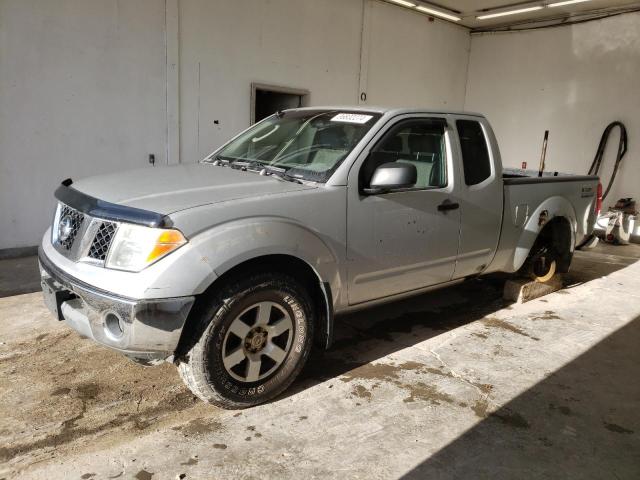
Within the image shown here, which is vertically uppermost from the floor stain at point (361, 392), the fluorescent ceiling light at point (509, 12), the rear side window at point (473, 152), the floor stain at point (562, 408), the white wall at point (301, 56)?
the fluorescent ceiling light at point (509, 12)

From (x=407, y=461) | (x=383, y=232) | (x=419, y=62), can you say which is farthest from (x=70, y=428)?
(x=419, y=62)

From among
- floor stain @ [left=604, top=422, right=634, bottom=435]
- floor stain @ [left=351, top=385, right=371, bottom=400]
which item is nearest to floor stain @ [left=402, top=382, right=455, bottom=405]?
floor stain @ [left=351, top=385, right=371, bottom=400]

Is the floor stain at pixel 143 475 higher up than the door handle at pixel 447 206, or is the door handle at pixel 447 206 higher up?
the door handle at pixel 447 206

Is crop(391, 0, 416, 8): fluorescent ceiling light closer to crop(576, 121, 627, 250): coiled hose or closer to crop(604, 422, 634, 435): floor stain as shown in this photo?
crop(576, 121, 627, 250): coiled hose

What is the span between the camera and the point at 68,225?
2859 millimetres

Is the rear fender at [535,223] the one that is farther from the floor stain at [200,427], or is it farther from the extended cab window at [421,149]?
the floor stain at [200,427]

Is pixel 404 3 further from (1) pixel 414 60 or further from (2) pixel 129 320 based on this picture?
(2) pixel 129 320

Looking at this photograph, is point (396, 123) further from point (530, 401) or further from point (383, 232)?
point (530, 401)

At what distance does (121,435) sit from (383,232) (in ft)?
6.41

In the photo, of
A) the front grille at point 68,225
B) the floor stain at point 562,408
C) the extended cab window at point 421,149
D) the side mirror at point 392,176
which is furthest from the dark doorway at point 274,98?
the floor stain at point 562,408

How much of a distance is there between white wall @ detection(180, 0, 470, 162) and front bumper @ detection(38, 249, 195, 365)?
495cm

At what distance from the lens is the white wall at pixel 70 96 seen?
229 inches

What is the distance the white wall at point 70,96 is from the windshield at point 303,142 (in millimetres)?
3239

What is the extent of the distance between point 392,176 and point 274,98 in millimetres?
6408
